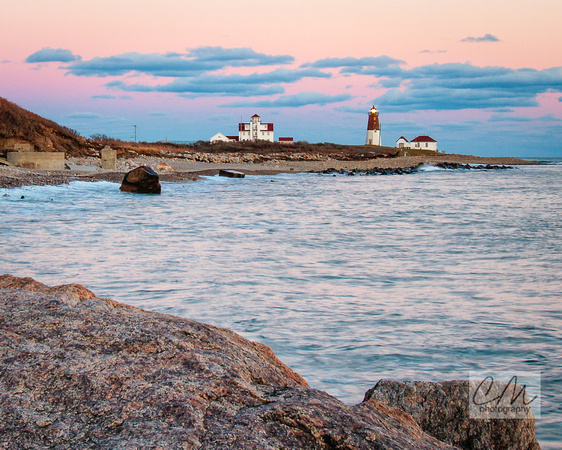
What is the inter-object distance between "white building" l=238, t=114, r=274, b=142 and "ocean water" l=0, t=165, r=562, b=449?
326 ft

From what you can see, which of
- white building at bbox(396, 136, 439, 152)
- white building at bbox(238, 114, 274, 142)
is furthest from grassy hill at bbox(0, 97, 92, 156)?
white building at bbox(396, 136, 439, 152)

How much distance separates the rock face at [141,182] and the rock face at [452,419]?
62.9ft

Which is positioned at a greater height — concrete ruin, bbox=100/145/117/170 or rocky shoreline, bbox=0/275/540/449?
concrete ruin, bbox=100/145/117/170

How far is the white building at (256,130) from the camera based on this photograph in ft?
378

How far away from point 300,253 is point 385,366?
19.4 ft

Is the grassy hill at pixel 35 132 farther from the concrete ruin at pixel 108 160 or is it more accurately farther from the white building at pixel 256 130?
the white building at pixel 256 130

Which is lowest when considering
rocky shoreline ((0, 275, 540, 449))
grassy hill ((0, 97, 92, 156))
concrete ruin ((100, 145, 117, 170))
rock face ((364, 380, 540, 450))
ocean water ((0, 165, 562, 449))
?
ocean water ((0, 165, 562, 449))

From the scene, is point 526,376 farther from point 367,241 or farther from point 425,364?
point 367,241

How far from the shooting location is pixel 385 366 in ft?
14.5

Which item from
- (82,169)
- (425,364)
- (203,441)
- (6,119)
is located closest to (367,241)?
(425,364)

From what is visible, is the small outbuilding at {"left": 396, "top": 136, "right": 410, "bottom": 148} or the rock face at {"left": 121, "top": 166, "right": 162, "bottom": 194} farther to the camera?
the small outbuilding at {"left": 396, "top": 136, "right": 410, "bottom": 148}

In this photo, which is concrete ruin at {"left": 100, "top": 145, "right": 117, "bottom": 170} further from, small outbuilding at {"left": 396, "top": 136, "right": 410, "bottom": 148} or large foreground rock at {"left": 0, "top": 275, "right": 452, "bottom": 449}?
small outbuilding at {"left": 396, "top": 136, "right": 410, "bottom": 148}

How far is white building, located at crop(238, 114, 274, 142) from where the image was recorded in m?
115

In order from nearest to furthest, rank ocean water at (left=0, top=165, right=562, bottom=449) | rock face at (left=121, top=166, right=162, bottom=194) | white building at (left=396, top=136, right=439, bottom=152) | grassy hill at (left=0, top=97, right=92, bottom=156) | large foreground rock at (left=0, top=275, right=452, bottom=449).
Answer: large foreground rock at (left=0, top=275, right=452, bottom=449), ocean water at (left=0, top=165, right=562, bottom=449), rock face at (left=121, top=166, right=162, bottom=194), grassy hill at (left=0, top=97, right=92, bottom=156), white building at (left=396, top=136, right=439, bottom=152)
